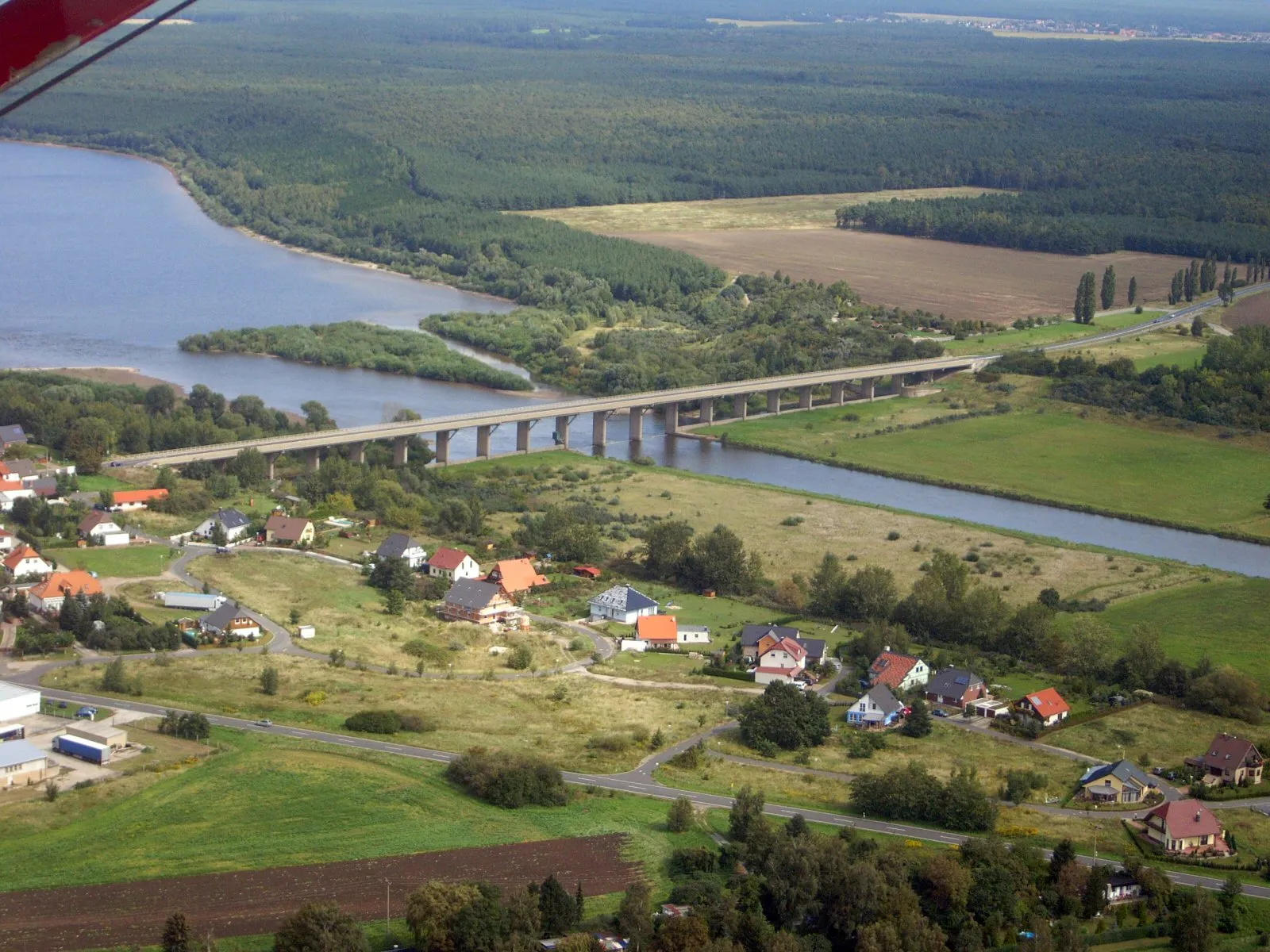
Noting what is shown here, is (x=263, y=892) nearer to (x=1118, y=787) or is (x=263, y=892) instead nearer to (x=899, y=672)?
(x=1118, y=787)

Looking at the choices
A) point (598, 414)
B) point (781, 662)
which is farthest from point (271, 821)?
point (598, 414)

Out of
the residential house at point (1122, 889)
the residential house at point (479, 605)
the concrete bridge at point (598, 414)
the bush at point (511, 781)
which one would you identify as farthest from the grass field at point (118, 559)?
the residential house at point (1122, 889)

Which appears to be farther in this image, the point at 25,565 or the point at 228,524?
the point at 228,524

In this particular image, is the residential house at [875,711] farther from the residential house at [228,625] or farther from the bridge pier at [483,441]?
the bridge pier at [483,441]

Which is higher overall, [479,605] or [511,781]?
[511,781]

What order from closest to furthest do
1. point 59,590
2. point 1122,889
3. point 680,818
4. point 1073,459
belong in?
1. point 1122,889
2. point 680,818
3. point 59,590
4. point 1073,459

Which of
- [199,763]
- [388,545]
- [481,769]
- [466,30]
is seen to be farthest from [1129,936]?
[466,30]

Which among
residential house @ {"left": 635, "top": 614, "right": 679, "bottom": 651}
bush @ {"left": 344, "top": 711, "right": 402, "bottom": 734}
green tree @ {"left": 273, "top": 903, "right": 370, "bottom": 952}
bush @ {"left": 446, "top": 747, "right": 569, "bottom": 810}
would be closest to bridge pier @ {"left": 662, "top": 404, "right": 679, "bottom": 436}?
residential house @ {"left": 635, "top": 614, "right": 679, "bottom": 651}
